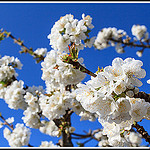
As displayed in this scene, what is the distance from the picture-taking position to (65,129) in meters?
3.16

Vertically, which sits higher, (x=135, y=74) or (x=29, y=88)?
(x=29, y=88)

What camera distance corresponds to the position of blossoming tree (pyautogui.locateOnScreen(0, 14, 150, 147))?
1129 mm

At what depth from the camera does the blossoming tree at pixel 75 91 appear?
1129 millimetres

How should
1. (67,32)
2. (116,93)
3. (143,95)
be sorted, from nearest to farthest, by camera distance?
(116,93), (143,95), (67,32)

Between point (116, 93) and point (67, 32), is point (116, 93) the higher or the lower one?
the lower one

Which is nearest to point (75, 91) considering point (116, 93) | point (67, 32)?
point (116, 93)

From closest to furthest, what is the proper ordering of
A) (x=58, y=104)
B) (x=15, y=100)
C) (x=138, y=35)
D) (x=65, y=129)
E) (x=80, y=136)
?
(x=58, y=104) → (x=65, y=129) → (x=15, y=100) → (x=80, y=136) → (x=138, y=35)

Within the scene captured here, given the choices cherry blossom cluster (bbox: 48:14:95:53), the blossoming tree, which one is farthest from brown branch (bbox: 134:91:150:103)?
cherry blossom cluster (bbox: 48:14:95:53)

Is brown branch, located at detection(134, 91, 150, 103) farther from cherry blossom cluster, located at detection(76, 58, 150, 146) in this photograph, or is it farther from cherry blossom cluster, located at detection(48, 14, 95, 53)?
cherry blossom cluster, located at detection(48, 14, 95, 53)

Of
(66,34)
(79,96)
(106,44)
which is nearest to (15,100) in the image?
(66,34)

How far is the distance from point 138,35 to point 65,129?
7384 mm

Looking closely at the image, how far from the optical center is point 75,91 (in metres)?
1.26

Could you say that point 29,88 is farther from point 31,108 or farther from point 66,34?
point 66,34

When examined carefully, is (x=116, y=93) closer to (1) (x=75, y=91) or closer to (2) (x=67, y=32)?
(1) (x=75, y=91)
